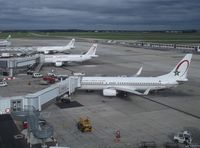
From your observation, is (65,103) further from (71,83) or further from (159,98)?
(159,98)

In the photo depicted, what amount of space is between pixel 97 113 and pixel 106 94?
9224mm

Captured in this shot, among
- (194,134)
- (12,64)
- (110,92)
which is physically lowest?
(194,134)

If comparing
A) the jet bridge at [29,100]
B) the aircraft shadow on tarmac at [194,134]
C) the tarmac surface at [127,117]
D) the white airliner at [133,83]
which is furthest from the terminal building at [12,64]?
the aircraft shadow on tarmac at [194,134]

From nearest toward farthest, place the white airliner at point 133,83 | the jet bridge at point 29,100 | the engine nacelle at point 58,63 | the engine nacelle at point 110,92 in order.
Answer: the jet bridge at point 29,100, the engine nacelle at point 110,92, the white airliner at point 133,83, the engine nacelle at point 58,63

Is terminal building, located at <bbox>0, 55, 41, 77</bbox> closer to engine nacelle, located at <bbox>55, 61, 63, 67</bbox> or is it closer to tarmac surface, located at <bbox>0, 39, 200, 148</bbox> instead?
engine nacelle, located at <bbox>55, 61, 63, 67</bbox>

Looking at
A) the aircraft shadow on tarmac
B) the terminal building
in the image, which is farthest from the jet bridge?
the terminal building

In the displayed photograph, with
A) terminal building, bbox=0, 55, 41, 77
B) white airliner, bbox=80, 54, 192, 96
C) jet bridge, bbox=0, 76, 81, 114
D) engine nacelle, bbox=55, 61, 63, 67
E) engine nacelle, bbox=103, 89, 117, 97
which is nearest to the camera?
jet bridge, bbox=0, 76, 81, 114

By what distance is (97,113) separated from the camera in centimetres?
4309

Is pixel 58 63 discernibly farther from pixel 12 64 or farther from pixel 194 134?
pixel 194 134

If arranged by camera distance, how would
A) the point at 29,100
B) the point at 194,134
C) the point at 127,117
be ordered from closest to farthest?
1. the point at 194,134
2. the point at 29,100
3. the point at 127,117

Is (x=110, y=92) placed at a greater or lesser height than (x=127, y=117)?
greater

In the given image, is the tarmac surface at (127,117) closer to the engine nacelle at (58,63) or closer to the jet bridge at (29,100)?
the jet bridge at (29,100)

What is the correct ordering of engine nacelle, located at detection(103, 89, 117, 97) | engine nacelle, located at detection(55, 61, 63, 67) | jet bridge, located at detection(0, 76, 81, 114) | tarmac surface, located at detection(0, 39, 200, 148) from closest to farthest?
tarmac surface, located at detection(0, 39, 200, 148) → jet bridge, located at detection(0, 76, 81, 114) → engine nacelle, located at detection(103, 89, 117, 97) → engine nacelle, located at detection(55, 61, 63, 67)

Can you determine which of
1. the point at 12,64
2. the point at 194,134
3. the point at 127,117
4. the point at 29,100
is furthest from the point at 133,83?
the point at 12,64
